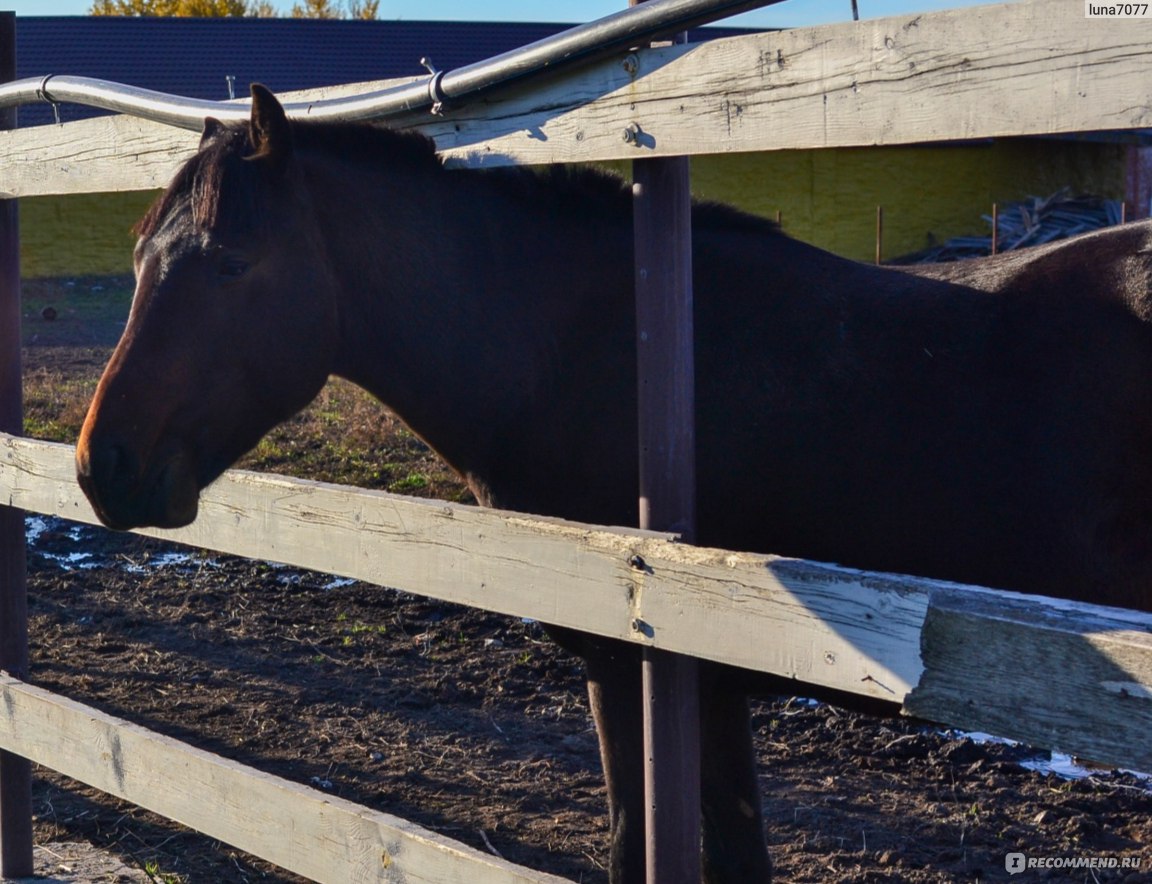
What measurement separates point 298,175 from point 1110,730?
2200mm

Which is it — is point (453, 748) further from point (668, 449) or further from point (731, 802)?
point (668, 449)

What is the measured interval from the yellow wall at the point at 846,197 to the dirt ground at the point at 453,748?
56.9 ft

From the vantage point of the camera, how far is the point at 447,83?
2.56 m

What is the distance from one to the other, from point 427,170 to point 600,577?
1.34 m

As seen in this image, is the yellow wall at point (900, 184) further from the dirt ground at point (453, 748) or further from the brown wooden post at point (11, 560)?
the brown wooden post at point (11, 560)

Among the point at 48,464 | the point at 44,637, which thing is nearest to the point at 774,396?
the point at 48,464

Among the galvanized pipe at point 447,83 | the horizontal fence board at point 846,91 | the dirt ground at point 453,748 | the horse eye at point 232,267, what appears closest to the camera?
the horizontal fence board at point 846,91

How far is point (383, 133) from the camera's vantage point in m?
3.04

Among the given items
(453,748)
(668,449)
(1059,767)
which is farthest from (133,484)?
(1059,767)

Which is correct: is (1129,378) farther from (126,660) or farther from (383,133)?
(126,660)

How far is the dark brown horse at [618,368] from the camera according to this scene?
2.61 metres

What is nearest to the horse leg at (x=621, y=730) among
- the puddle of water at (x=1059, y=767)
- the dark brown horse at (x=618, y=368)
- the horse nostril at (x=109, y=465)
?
the dark brown horse at (x=618, y=368)

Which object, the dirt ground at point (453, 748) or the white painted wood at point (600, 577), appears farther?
the dirt ground at point (453, 748)

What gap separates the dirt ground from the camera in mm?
3852
